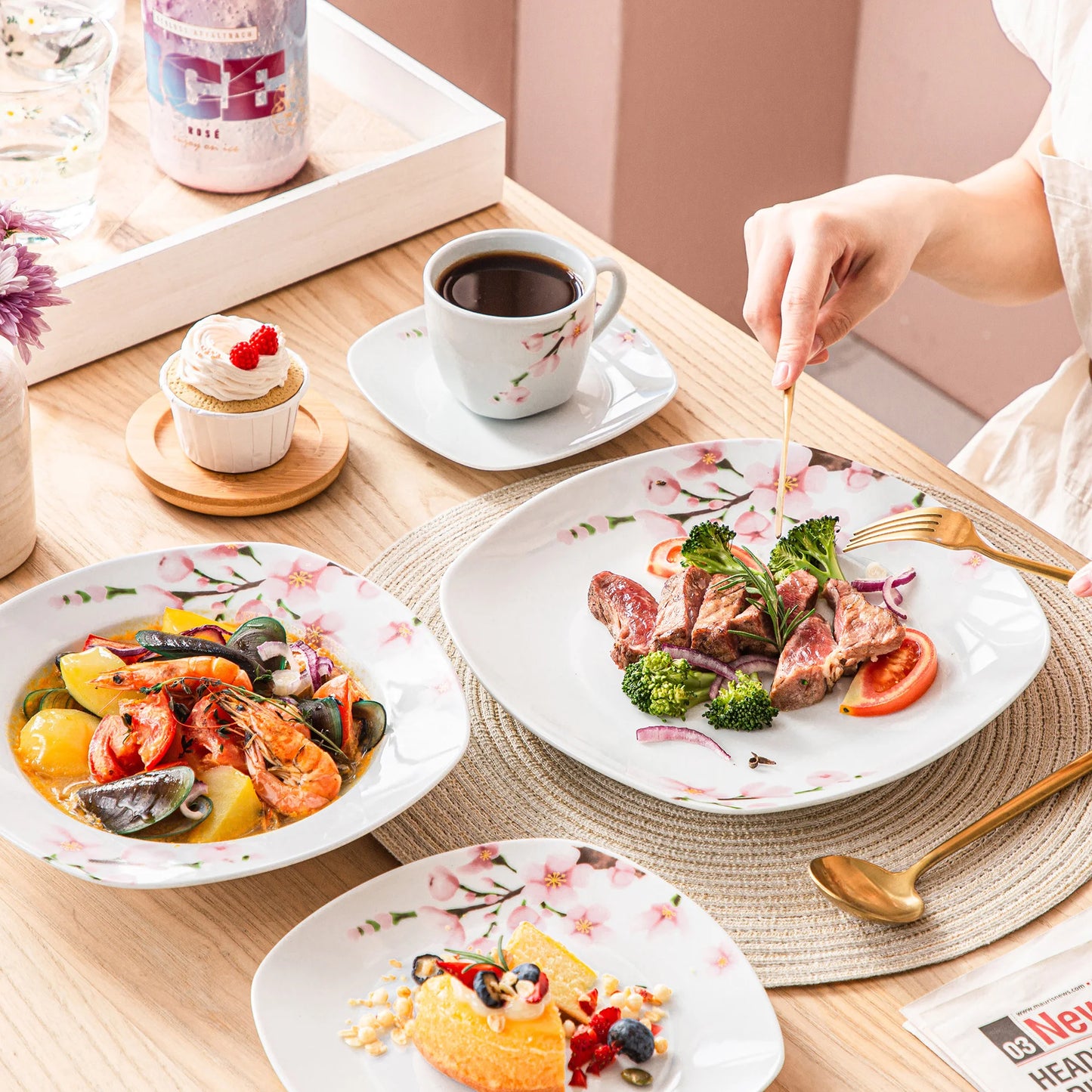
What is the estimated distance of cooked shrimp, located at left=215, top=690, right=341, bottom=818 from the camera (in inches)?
40.6

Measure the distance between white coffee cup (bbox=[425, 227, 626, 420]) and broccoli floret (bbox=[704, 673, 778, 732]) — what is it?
472 millimetres

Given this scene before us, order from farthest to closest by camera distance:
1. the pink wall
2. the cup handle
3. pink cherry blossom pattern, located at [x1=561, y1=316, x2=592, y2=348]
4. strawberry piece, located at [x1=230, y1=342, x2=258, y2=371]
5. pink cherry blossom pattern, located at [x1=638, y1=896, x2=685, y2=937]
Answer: the pink wall
the cup handle
pink cherry blossom pattern, located at [x1=561, y1=316, x2=592, y2=348]
strawberry piece, located at [x1=230, y1=342, x2=258, y2=371]
pink cherry blossom pattern, located at [x1=638, y1=896, x2=685, y2=937]

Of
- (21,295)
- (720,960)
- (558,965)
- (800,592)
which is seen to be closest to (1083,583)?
(800,592)

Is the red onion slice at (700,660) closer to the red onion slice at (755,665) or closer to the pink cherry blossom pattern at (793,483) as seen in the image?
the red onion slice at (755,665)

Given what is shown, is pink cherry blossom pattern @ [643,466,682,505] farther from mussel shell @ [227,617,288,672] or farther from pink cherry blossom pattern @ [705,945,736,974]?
pink cherry blossom pattern @ [705,945,736,974]

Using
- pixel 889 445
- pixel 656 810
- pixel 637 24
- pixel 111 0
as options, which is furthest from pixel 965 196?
pixel 637 24

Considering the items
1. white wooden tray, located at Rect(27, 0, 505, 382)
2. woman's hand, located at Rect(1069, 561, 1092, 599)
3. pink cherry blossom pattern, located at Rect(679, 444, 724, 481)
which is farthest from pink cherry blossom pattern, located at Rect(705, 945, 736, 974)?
white wooden tray, located at Rect(27, 0, 505, 382)

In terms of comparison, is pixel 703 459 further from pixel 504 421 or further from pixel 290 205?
pixel 290 205

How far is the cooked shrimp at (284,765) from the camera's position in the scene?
1.03 metres

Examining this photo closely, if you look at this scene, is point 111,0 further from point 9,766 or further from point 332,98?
point 9,766

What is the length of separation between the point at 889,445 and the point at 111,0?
1417 mm

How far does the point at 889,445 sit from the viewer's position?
1.58 meters

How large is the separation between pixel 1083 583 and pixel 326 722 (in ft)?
2.38

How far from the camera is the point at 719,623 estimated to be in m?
1.23
